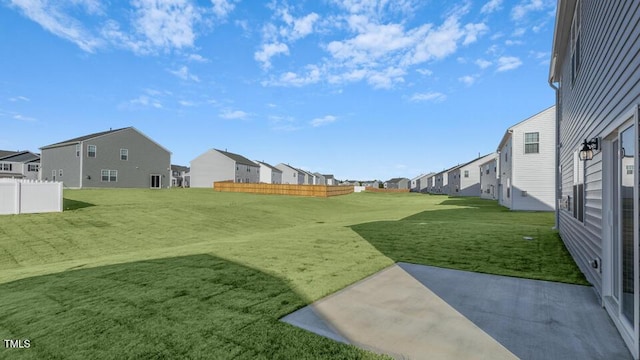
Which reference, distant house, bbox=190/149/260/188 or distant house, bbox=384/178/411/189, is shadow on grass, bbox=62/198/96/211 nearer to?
distant house, bbox=190/149/260/188

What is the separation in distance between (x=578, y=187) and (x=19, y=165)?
70.1 metres

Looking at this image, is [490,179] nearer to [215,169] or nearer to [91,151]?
[215,169]

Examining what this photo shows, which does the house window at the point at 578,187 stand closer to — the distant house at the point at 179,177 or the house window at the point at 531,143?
the house window at the point at 531,143

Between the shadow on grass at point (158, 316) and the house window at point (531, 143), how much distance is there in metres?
22.5

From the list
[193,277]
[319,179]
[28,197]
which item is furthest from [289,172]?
[193,277]

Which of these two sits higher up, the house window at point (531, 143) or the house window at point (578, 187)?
the house window at point (531, 143)

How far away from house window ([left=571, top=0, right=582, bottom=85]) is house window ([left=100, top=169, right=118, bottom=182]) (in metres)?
42.1

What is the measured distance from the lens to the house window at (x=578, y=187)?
6.00 m

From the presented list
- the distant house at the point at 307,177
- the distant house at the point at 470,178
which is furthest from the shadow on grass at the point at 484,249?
the distant house at the point at 307,177

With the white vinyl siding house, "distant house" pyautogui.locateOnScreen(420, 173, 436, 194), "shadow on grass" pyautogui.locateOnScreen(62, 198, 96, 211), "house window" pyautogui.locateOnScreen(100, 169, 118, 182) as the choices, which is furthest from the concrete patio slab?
"distant house" pyautogui.locateOnScreen(420, 173, 436, 194)

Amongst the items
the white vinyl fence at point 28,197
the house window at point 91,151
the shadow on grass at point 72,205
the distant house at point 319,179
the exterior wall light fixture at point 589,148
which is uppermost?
the house window at point 91,151

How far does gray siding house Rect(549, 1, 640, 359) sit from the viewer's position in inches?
123

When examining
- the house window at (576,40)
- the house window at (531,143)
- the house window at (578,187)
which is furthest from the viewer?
the house window at (531,143)

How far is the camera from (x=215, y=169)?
53000 millimetres
